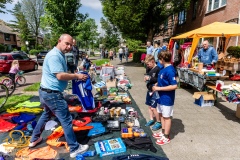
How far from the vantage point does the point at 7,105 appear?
19.1ft

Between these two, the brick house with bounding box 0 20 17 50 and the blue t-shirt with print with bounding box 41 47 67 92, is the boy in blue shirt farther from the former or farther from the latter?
the brick house with bounding box 0 20 17 50

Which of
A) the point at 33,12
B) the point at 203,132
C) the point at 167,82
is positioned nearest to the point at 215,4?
the point at 203,132

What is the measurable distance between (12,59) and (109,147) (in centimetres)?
1196

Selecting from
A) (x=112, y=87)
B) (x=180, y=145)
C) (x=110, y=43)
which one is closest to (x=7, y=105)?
(x=112, y=87)

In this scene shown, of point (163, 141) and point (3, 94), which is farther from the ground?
point (3, 94)

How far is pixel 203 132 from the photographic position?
13.9 feet

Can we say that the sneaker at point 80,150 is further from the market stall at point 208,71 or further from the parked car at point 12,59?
the parked car at point 12,59

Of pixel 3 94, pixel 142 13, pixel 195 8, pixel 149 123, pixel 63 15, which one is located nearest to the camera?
pixel 149 123

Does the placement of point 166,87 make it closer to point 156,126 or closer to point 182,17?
point 156,126

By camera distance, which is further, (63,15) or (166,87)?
(63,15)

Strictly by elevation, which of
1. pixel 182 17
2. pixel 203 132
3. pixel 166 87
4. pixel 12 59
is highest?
pixel 182 17

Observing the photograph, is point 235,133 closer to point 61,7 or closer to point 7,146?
point 7,146

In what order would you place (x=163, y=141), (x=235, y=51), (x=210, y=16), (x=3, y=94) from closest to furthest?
(x=163, y=141) → (x=3, y=94) → (x=235, y=51) → (x=210, y=16)

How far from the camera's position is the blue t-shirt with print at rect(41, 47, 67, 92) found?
2.73 metres
